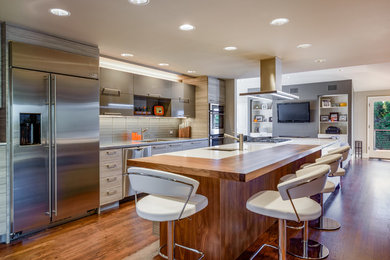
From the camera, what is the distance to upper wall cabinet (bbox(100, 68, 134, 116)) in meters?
3.95

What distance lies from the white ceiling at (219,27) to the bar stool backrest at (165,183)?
1.62 metres

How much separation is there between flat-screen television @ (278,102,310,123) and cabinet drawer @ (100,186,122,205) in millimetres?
6741

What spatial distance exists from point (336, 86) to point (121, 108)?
7004 millimetres

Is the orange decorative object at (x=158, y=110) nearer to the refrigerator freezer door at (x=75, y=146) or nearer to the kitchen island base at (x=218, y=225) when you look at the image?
the refrigerator freezer door at (x=75, y=146)

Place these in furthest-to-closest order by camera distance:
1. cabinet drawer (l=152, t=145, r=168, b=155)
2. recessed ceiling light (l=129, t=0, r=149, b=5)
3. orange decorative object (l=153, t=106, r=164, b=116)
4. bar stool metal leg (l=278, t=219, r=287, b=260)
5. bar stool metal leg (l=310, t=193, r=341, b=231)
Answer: orange decorative object (l=153, t=106, r=164, b=116)
cabinet drawer (l=152, t=145, r=168, b=155)
bar stool metal leg (l=310, t=193, r=341, b=231)
recessed ceiling light (l=129, t=0, r=149, b=5)
bar stool metal leg (l=278, t=219, r=287, b=260)

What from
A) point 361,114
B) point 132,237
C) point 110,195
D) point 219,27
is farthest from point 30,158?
point 361,114

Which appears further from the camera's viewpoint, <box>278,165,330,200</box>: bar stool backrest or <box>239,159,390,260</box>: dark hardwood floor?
<box>239,159,390,260</box>: dark hardwood floor

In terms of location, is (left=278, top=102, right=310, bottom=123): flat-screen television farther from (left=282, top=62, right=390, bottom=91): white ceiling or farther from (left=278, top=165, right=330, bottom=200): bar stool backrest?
(left=278, top=165, right=330, bottom=200): bar stool backrest

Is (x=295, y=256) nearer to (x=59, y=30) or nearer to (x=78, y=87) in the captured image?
(x=78, y=87)

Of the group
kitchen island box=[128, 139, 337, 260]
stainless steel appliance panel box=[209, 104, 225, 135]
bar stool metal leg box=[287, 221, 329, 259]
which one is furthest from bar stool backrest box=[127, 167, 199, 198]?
stainless steel appliance panel box=[209, 104, 225, 135]

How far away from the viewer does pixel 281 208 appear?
1750mm

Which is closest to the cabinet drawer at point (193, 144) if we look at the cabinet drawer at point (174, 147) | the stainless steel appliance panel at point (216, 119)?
the cabinet drawer at point (174, 147)

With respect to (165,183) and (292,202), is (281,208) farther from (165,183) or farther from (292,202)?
(165,183)

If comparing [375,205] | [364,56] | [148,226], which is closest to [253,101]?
[364,56]
